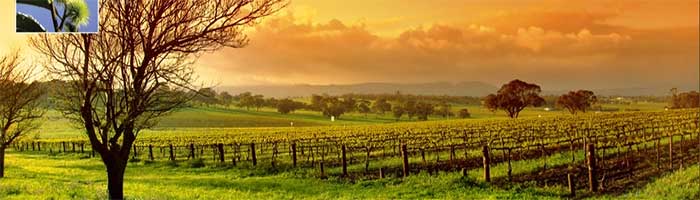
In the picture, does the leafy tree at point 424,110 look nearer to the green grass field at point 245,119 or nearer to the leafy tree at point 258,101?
the green grass field at point 245,119

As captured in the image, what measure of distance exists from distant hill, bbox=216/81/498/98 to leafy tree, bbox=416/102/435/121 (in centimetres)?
23

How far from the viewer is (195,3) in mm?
6664

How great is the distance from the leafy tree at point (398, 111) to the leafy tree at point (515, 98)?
0.90 m

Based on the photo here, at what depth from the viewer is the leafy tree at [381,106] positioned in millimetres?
7111

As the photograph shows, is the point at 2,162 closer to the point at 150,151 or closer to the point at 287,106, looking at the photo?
the point at 150,151

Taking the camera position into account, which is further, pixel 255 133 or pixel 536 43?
pixel 255 133

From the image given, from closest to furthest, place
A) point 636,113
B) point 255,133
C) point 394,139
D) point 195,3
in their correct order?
1. point 195,3
2. point 636,113
3. point 255,133
4. point 394,139

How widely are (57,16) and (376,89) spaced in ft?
10.7

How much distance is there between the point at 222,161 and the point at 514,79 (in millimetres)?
3492

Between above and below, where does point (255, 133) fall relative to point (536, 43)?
below

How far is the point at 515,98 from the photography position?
279 inches

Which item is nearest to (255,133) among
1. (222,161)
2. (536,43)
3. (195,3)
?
(222,161)

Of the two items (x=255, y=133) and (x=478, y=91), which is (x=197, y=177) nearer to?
(x=255, y=133)

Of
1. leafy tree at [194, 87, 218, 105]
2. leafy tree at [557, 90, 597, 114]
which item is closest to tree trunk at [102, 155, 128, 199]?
leafy tree at [194, 87, 218, 105]
